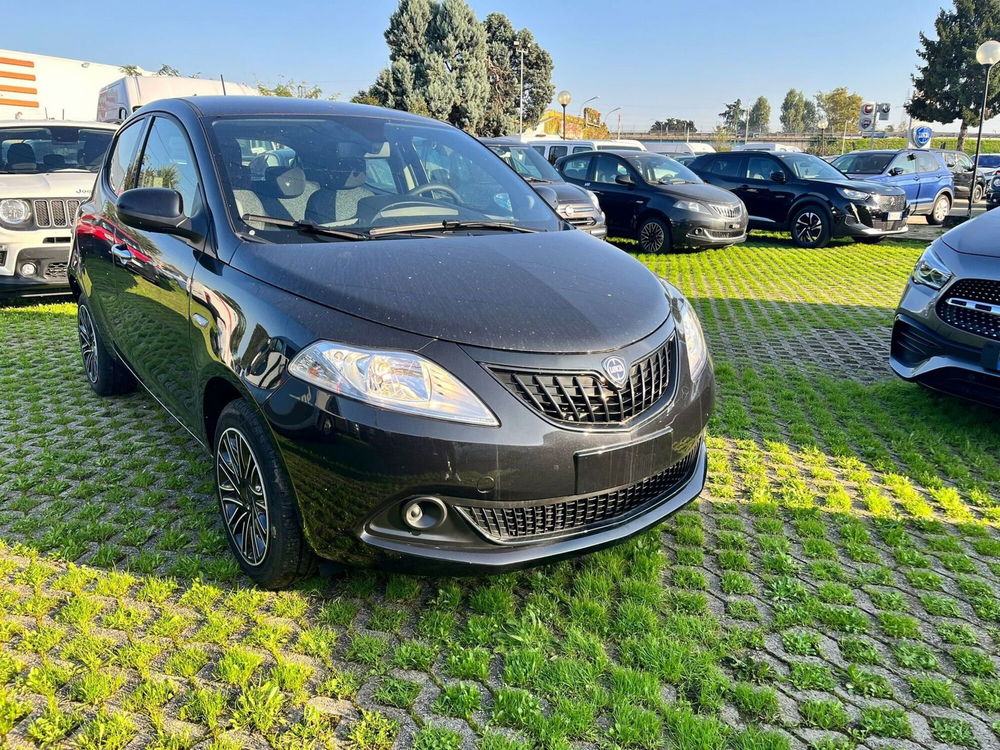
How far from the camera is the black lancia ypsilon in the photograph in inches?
91.7

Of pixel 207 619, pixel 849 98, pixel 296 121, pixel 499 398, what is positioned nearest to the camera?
pixel 499 398

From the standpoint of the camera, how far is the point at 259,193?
3086 millimetres

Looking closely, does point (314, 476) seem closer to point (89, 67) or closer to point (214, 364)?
point (214, 364)

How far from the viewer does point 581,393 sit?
243 centimetres

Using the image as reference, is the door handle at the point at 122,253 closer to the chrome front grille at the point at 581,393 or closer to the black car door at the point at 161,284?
the black car door at the point at 161,284

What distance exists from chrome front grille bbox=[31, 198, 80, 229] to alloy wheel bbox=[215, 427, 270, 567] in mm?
5949

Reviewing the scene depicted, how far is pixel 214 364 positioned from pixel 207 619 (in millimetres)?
929

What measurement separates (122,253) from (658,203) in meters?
10.2

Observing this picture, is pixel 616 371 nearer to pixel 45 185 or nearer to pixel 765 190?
pixel 45 185

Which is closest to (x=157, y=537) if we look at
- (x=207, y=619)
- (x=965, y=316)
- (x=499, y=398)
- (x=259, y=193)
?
(x=207, y=619)

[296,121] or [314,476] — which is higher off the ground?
[296,121]

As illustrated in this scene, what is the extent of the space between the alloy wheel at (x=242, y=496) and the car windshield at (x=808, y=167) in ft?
43.7

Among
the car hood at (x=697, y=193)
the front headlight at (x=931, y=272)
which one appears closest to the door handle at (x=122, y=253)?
the front headlight at (x=931, y=272)

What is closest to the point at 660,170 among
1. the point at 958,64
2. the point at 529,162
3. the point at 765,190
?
the point at 765,190
